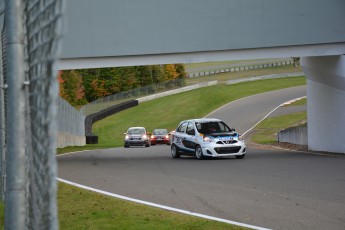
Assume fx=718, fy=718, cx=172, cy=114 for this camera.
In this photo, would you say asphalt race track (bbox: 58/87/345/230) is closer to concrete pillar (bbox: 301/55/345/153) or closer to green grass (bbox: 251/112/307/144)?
concrete pillar (bbox: 301/55/345/153)

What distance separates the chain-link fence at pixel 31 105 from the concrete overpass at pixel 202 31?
23.2m

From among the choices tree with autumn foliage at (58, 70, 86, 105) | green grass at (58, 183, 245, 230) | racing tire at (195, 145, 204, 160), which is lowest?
green grass at (58, 183, 245, 230)

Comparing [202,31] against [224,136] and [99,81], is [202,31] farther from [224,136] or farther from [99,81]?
[99,81]

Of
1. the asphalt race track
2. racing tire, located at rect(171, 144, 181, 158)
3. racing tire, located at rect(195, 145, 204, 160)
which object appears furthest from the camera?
racing tire, located at rect(171, 144, 181, 158)

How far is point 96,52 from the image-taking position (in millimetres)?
26391

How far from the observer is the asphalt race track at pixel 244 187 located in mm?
10367

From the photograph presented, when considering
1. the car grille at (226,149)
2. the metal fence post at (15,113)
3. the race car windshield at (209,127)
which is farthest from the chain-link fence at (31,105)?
the race car windshield at (209,127)

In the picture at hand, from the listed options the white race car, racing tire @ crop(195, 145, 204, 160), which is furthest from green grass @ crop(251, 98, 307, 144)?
racing tire @ crop(195, 145, 204, 160)

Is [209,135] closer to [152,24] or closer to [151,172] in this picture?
[152,24]

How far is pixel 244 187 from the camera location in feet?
48.6

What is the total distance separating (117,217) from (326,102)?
777 inches

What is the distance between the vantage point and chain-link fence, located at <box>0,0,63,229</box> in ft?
8.97

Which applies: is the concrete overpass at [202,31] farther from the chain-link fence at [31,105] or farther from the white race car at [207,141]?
the chain-link fence at [31,105]

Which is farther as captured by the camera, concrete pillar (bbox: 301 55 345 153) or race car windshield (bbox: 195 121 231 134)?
concrete pillar (bbox: 301 55 345 153)
